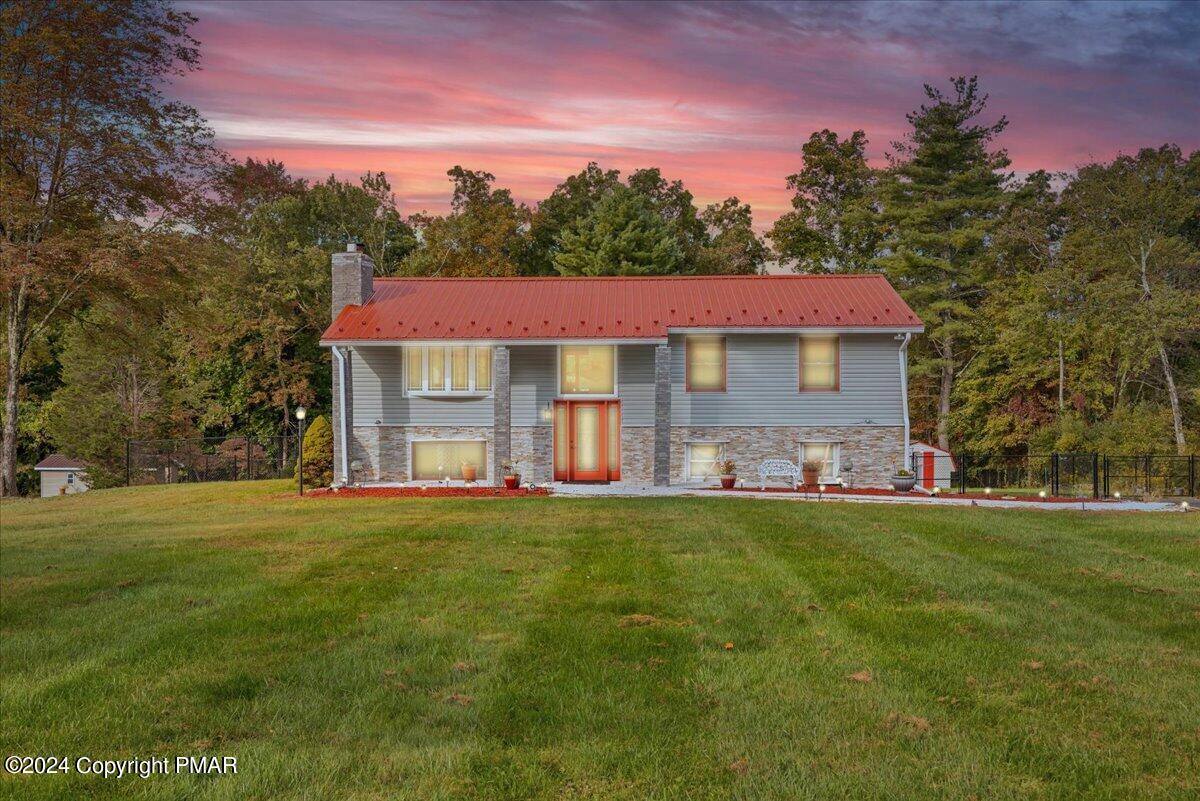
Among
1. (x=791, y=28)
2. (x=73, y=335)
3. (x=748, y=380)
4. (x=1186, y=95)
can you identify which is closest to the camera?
(x=791, y=28)

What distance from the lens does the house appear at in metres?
23.6

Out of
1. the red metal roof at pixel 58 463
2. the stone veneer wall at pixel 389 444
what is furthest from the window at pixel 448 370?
the red metal roof at pixel 58 463

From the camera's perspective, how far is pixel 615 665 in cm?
693

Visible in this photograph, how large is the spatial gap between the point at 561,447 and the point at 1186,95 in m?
27.0

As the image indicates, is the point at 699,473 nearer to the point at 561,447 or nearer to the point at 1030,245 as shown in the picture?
the point at 561,447

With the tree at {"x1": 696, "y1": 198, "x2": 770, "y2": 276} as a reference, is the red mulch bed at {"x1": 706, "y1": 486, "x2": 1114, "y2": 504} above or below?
below

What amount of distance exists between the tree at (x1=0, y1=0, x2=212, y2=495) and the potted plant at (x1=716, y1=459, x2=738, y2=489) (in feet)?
56.6

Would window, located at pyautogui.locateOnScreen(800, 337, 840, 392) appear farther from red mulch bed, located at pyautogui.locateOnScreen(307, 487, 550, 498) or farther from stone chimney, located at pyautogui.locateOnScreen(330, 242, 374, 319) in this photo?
stone chimney, located at pyautogui.locateOnScreen(330, 242, 374, 319)

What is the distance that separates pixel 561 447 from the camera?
24.0m

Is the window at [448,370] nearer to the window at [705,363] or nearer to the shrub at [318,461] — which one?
the shrub at [318,461]

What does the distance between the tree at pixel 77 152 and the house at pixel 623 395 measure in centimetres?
860

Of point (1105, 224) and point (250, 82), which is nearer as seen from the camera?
point (250, 82)

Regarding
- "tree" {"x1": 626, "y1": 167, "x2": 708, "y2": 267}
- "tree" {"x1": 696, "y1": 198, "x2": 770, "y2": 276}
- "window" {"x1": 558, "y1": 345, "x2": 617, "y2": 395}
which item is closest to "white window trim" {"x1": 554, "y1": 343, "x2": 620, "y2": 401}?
"window" {"x1": 558, "y1": 345, "x2": 617, "y2": 395}

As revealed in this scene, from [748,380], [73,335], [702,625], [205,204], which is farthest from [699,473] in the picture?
[73,335]
